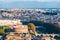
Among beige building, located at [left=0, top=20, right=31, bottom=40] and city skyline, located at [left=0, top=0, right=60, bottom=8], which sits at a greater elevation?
city skyline, located at [left=0, top=0, right=60, bottom=8]

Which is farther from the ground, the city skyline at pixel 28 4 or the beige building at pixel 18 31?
the city skyline at pixel 28 4

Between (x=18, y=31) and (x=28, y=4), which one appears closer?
→ (x=18, y=31)

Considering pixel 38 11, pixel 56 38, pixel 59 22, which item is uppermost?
pixel 38 11

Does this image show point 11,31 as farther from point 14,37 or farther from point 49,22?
point 49,22

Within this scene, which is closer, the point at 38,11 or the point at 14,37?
the point at 14,37

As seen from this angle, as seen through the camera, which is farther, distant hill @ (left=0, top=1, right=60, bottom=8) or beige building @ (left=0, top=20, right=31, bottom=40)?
distant hill @ (left=0, top=1, right=60, bottom=8)

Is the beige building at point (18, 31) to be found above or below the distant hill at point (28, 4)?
below

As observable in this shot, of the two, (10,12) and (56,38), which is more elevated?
(10,12)

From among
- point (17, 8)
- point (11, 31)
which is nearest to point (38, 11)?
point (17, 8)

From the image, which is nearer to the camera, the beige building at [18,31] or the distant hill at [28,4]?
the beige building at [18,31]

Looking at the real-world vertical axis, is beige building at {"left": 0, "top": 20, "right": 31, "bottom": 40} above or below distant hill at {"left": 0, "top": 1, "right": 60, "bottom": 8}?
below

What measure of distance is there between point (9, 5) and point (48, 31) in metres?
0.88

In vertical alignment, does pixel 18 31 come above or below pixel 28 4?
below

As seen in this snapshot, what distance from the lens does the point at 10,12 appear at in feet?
11.1
